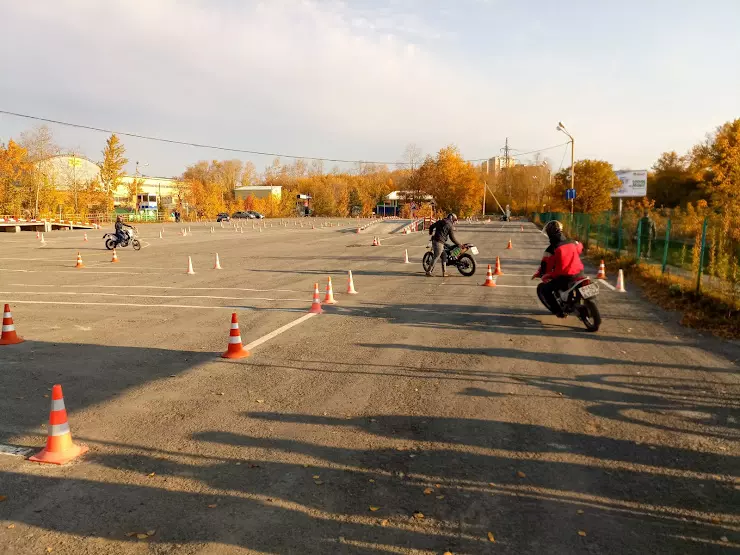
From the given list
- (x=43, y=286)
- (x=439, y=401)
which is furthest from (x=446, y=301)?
(x=43, y=286)

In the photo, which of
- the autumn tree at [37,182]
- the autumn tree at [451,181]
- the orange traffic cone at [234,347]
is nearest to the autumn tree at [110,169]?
the autumn tree at [37,182]

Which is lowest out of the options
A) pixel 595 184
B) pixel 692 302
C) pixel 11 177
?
pixel 692 302

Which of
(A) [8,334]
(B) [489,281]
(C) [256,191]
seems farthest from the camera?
(C) [256,191]

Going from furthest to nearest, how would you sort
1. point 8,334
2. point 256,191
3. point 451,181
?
point 256,191 < point 451,181 < point 8,334

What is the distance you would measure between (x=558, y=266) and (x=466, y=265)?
7.51 metres

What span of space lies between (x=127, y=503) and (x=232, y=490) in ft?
2.28

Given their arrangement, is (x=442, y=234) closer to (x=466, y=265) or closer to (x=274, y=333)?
(x=466, y=265)

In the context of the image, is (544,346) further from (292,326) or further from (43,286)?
(43,286)

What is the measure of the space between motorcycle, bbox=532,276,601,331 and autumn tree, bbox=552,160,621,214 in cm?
4972

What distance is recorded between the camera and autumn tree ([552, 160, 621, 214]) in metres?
56.1

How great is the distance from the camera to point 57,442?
4477 mm

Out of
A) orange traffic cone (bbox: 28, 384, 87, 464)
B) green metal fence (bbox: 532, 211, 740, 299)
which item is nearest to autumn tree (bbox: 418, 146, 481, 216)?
green metal fence (bbox: 532, 211, 740, 299)

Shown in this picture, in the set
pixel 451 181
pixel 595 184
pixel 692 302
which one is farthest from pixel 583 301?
pixel 451 181

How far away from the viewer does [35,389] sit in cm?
621
